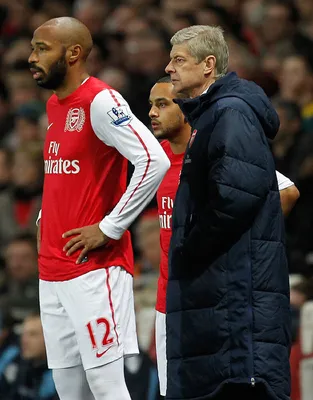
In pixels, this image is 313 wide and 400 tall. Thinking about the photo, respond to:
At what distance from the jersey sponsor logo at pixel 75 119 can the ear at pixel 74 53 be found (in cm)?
21

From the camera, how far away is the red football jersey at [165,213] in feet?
17.0

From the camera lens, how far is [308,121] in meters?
8.41

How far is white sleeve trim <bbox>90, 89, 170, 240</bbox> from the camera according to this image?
185 inches

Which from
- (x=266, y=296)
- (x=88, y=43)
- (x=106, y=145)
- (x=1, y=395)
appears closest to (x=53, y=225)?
(x=106, y=145)

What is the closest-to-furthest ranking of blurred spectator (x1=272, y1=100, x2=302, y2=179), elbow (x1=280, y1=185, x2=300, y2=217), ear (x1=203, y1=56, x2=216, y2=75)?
ear (x1=203, y1=56, x2=216, y2=75) < elbow (x1=280, y1=185, x2=300, y2=217) < blurred spectator (x1=272, y1=100, x2=302, y2=179)

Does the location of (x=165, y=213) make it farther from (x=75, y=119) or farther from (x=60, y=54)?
(x=60, y=54)

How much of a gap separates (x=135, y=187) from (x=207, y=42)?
695mm

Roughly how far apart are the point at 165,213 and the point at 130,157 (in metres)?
0.62

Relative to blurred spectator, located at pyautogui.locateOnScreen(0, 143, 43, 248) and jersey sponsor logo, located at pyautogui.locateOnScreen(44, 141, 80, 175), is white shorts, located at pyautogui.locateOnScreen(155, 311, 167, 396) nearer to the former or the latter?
jersey sponsor logo, located at pyautogui.locateOnScreen(44, 141, 80, 175)

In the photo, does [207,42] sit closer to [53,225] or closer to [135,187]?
[135,187]

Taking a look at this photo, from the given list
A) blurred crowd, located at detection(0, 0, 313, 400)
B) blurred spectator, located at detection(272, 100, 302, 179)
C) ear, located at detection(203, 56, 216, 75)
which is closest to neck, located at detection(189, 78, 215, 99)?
ear, located at detection(203, 56, 216, 75)

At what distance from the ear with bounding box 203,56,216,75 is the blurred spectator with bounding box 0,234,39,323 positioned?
174 inches

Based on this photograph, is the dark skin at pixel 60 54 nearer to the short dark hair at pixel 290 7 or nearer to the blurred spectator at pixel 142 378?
the blurred spectator at pixel 142 378

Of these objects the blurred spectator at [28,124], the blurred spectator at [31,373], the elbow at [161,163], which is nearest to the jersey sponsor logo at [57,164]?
the elbow at [161,163]
